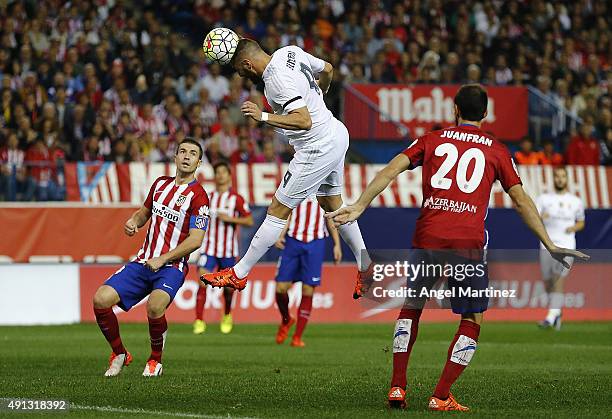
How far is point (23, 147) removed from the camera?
2128 centimetres

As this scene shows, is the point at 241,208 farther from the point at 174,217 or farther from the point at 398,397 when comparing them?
the point at 398,397

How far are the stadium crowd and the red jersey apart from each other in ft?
42.2

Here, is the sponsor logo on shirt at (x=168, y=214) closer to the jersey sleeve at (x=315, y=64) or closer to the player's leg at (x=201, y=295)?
the jersey sleeve at (x=315, y=64)

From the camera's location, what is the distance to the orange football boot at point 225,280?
1003cm

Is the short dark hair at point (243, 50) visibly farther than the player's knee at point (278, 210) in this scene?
No

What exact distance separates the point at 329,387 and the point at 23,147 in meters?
12.3

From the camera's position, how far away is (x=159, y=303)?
1094cm

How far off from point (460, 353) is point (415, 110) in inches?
693

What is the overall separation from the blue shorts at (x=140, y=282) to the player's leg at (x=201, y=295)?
21.7 ft

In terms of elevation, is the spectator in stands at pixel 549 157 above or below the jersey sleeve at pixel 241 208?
above

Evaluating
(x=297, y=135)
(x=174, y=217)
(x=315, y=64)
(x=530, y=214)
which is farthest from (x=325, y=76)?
(x=530, y=214)

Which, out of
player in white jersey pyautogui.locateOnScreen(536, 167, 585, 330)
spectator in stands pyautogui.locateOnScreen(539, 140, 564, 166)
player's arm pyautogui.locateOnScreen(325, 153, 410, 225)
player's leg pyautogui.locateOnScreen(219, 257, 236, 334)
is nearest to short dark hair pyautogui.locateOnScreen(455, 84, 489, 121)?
player's arm pyautogui.locateOnScreen(325, 153, 410, 225)

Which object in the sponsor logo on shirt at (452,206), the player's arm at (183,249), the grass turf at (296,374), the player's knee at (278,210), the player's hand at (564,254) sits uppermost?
the sponsor logo on shirt at (452,206)

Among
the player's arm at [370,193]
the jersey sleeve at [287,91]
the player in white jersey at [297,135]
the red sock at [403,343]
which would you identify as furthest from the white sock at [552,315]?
the player's arm at [370,193]
